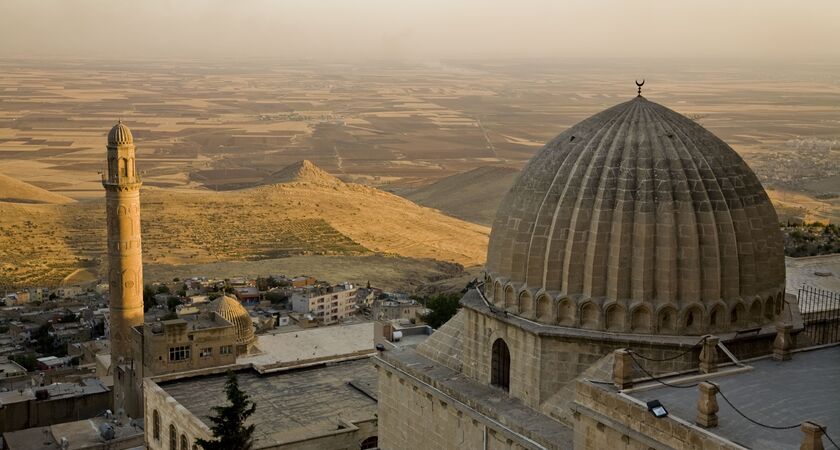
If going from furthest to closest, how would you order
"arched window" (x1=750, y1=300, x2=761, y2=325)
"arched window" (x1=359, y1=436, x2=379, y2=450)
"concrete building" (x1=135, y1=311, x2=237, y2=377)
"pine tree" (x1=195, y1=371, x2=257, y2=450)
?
"concrete building" (x1=135, y1=311, x2=237, y2=377)
"arched window" (x1=359, y1=436, x2=379, y2=450)
"pine tree" (x1=195, y1=371, x2=257, y2=450)
"arched window" (x1=750, y1=300, x2=761, y2=325)

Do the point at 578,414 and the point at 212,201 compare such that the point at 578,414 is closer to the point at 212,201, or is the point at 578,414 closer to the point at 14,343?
the point at 14,343

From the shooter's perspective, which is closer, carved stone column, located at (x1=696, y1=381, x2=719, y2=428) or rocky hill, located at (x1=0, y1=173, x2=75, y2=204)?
carved stone column, located at (x1=696, y1=381, x2=719, y2=428)

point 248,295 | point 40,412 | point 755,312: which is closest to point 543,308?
point 755,312

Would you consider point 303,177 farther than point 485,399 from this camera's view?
Yes

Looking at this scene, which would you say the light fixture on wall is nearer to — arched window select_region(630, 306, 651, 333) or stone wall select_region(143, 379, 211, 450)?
arched window select_region(630, 306, 651, 333)

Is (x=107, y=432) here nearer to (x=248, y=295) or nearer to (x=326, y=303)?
(x=326, y=303)

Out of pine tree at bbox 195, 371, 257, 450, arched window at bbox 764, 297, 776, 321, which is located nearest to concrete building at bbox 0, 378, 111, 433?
pine tree at bbox 195, 371, 257, 450

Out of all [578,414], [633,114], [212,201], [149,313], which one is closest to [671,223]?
[633,114]
